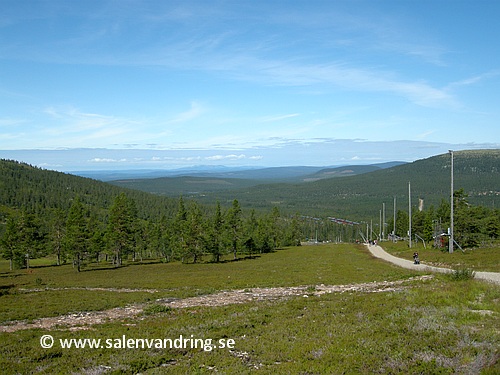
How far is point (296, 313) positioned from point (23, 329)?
1241 centimetres

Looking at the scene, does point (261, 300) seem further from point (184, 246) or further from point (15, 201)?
point (15, 201)

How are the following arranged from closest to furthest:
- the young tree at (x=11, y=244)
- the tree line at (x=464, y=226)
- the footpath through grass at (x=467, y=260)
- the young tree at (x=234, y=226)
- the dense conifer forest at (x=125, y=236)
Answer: the footpath through grass at (x=467, y=260) → the tree line at (x=464, y=226) → the dense conifer forest at (x=125, y=236) → the young tree at (x=11, y=244) → the young tree at (x=234, y=226)

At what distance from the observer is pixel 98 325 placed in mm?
17125

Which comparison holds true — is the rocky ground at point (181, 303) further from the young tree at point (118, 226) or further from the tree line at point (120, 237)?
the young tree at point (118, 226)

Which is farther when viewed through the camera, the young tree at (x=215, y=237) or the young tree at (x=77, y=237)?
the young tree at (x=215, y=237)

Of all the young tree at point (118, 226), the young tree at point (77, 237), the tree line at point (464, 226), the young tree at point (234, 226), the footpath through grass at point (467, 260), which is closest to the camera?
the footpath through grass at point (467, 260)

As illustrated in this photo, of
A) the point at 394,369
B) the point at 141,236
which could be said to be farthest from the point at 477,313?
the point at 141,236

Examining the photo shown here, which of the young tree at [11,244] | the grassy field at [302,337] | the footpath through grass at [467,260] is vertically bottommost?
the young tree at [11,244]

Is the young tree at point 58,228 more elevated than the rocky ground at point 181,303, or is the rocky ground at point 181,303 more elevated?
the rocky ground at point 181,303

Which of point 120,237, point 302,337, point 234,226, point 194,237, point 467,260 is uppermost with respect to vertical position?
point 302,337

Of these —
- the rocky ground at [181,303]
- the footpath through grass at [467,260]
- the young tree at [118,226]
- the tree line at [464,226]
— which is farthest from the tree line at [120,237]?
the rocky ground at [181,303]

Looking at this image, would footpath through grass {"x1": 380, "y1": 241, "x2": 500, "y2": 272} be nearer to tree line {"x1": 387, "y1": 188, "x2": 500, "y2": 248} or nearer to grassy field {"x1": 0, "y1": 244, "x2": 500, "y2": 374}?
tree line {"x1": 387, "y1": 188, "x2": 500, "y2": 248}

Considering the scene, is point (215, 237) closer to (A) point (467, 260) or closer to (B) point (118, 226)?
(B) point (118, 226)

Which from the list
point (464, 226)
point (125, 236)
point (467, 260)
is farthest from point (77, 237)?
point (464, 226)
